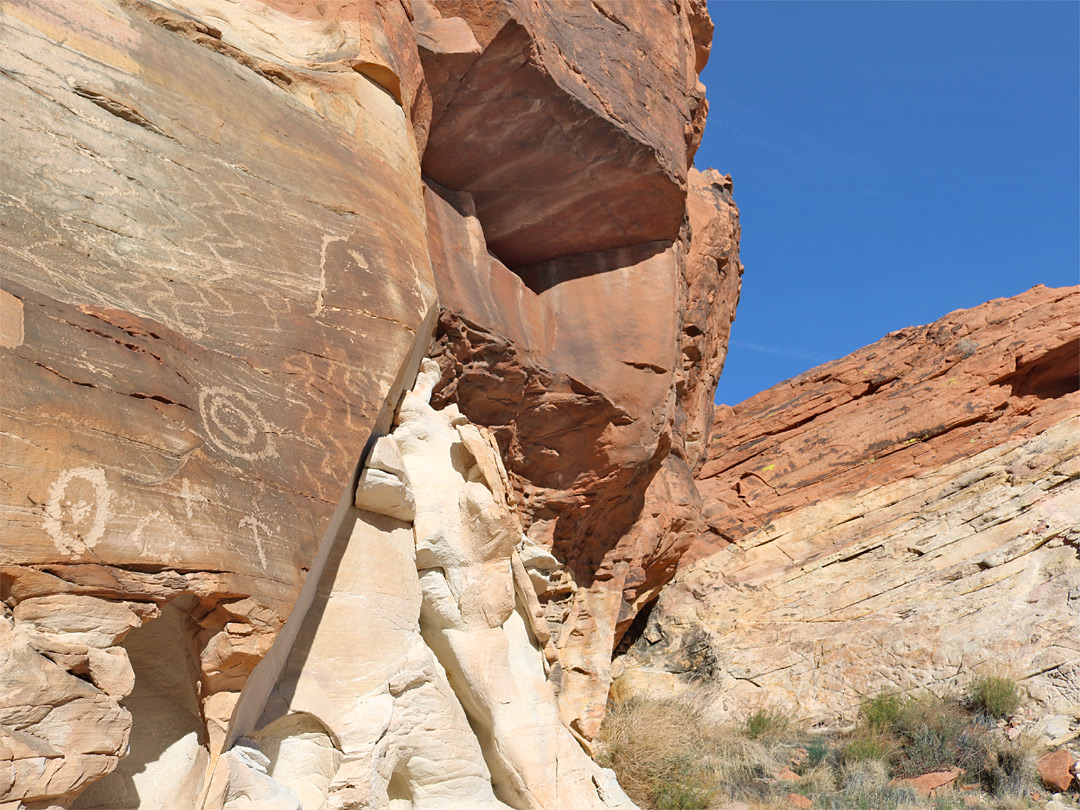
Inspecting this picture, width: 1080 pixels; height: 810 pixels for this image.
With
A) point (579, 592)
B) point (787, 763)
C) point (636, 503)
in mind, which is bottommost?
point (787, 763)

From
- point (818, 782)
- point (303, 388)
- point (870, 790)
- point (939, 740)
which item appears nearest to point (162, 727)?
point (303, 388)

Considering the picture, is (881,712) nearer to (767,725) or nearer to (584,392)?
(767,725)

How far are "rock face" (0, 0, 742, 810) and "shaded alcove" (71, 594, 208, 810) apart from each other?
0.01 m

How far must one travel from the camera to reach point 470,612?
208 inches

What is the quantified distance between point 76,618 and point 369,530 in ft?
6.61

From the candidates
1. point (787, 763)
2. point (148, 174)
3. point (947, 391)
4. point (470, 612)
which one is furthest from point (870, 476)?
point (148, 174)

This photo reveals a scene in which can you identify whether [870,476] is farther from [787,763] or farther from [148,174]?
[148,174]

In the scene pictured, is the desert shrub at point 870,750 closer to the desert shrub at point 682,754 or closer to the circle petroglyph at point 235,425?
the desert shrub at point 682,754

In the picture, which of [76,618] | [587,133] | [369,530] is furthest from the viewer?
[587,133]

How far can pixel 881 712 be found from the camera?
957 cm

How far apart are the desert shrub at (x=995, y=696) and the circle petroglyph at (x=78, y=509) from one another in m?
8.77

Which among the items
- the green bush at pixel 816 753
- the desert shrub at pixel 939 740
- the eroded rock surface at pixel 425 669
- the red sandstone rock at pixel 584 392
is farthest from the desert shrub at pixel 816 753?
the eroded rock surface at pixel 425 669

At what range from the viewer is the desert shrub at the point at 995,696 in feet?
29.6

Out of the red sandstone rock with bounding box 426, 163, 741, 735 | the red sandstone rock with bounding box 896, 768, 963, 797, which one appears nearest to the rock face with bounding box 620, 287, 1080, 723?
the red sandstone rock with bounding box 896, 768, 963, 797
